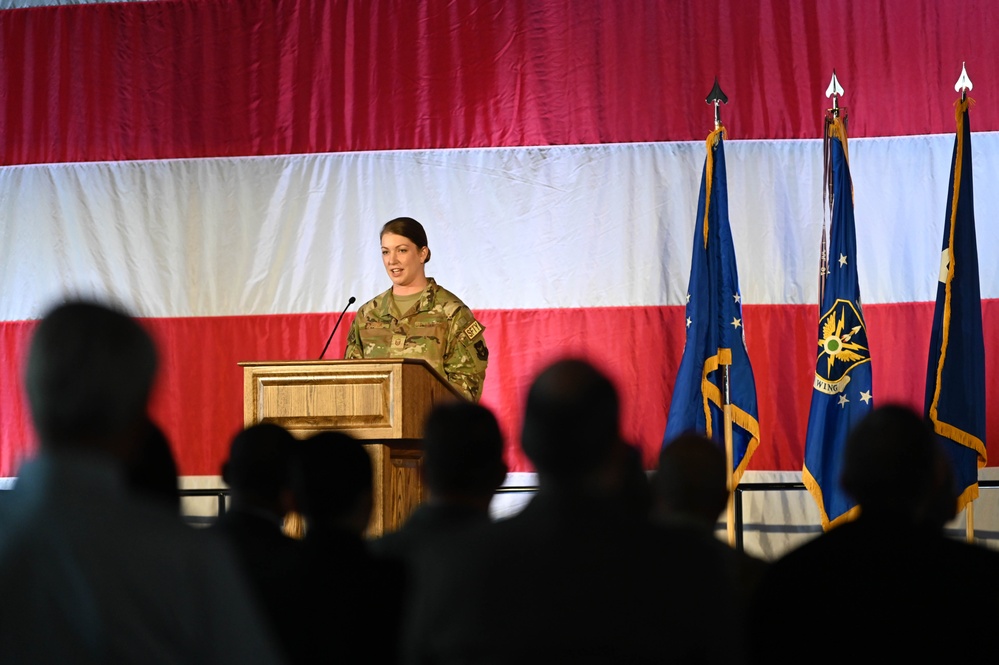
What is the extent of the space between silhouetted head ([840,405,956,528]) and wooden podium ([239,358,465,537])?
2.28 meters

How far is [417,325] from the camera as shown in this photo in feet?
16.4

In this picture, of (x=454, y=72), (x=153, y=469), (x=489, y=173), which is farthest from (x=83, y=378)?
(x=454, y=72)

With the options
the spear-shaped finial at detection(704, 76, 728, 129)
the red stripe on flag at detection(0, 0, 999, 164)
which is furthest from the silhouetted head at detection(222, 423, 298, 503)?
the red stripe on flag at detection(0, 0, 999, 164)

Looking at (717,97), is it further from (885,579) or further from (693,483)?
(885,579)

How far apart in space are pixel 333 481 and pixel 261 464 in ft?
0.54

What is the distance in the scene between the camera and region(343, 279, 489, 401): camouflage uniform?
16.3ft

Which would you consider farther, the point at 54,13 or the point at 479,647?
the point at 54,13

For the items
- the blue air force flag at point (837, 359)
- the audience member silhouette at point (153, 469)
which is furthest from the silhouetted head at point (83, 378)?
the blue air force flag at point (837, 359)

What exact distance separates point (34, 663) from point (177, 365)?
5.44 metres

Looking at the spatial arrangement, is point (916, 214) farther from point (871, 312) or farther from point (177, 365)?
point (177, 365)

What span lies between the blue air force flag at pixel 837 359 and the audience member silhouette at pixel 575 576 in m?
4.00

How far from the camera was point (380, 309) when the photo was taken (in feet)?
16.9

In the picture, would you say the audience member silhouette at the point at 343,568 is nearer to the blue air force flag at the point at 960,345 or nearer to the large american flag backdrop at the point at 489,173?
the blue air force flag at the point at 960,345

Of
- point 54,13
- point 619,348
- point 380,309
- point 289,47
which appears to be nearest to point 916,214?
point 619,348
